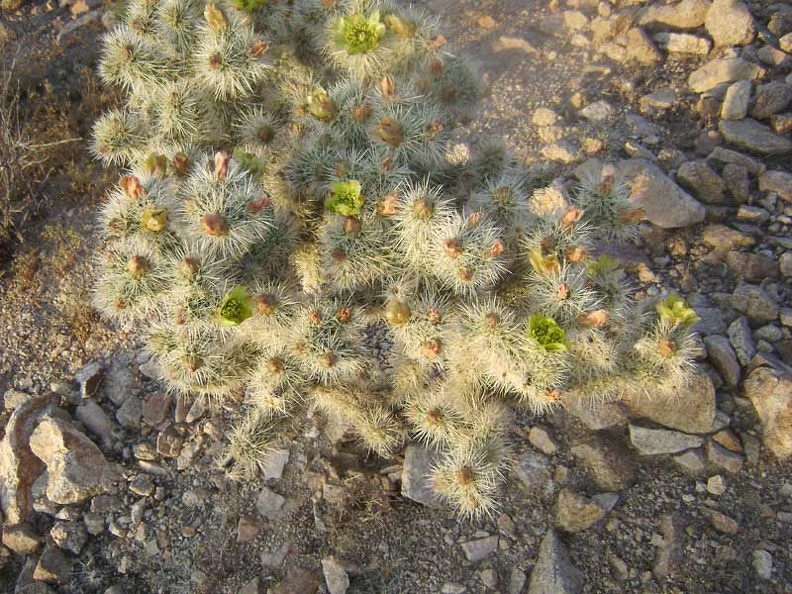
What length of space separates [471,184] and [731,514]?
2.26 meters

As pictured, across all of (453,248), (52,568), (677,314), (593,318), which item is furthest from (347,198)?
(52,568)

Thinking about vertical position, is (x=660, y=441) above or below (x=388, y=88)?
below

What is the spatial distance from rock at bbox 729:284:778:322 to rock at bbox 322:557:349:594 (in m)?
2.85

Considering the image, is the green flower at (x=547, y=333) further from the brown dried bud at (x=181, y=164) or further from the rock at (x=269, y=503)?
the rock at (x=269, y=503)

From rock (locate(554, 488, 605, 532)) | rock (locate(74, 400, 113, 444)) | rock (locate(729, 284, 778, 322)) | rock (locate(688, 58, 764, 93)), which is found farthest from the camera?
rock (locate(688, 58, 764, 93))

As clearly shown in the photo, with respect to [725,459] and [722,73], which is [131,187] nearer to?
[725,459]

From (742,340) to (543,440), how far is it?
132 cm

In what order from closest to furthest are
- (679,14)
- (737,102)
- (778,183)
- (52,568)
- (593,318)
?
(593,318) → (52,568) → (778,183) → (737,102) → (679,14)

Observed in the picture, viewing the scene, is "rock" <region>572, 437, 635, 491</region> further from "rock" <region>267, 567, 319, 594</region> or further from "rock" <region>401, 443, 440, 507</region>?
"rock" <region>267, 567, 319, 594</region>

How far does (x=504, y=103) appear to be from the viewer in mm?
5547

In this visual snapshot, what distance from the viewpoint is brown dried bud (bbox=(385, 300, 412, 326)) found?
9.15 feet

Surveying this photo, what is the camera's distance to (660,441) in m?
3.62

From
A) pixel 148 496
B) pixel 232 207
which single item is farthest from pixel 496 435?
pixel 148 496

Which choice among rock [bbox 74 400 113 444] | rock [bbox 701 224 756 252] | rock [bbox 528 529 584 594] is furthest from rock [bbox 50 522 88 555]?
rock [bbox 701 224 756 252]
